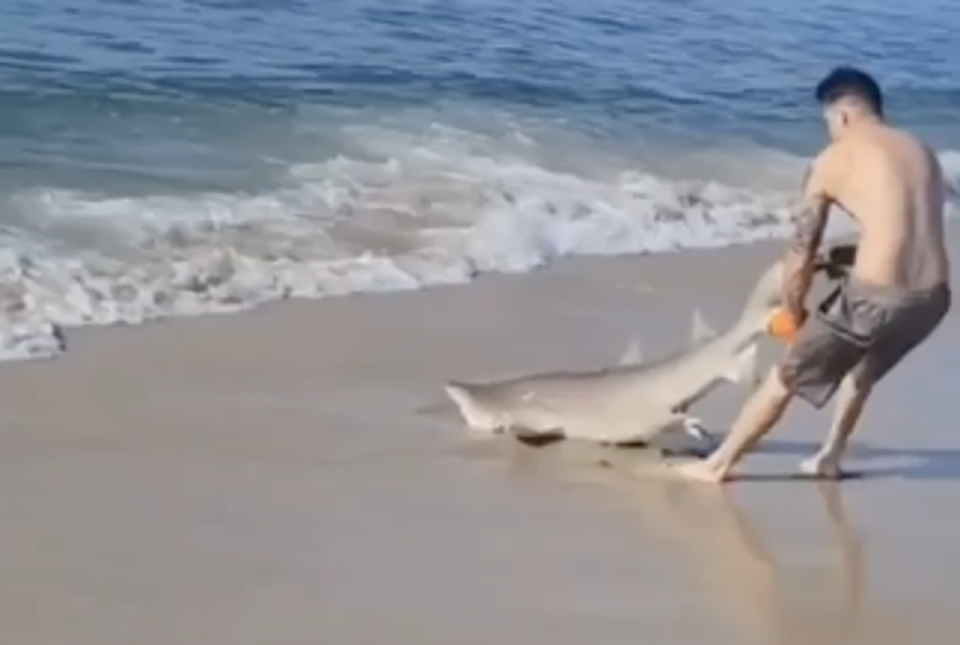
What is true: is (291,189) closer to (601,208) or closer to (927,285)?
(601,208)

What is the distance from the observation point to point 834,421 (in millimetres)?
7762

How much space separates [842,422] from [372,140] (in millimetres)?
8196

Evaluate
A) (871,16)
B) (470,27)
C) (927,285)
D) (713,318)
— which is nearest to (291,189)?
(713,318)

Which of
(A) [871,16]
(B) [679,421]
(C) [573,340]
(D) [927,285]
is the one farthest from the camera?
(A) [871,16]

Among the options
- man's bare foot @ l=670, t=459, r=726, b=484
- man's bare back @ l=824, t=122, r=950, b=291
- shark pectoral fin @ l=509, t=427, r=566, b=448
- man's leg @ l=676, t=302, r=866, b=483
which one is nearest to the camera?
man's bare back @ l=824, t=122, r=950, b=291

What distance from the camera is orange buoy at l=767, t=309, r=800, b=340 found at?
290 inches

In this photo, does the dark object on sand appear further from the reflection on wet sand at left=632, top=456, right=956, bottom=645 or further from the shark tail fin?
the reflection on wet sand at left=632, top=456, right=956, bottom=645

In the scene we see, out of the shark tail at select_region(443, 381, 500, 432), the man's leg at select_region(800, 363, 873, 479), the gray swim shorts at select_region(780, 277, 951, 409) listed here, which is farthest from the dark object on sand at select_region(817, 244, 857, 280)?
the shark tail at select_region(443, 381, 500, 432)

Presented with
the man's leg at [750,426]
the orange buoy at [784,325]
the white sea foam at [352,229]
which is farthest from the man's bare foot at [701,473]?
the white sea foam at [352,229]

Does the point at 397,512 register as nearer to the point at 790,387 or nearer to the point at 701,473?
the point at 701,473

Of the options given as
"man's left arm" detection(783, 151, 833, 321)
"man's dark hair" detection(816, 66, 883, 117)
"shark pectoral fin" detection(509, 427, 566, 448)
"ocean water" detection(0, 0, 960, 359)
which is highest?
"man's dark hair" detection(816, 66, 883, 117)

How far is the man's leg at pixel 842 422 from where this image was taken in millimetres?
7598

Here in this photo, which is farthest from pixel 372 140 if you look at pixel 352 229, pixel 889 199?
pixel 889 199

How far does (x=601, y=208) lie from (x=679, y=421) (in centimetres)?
543
